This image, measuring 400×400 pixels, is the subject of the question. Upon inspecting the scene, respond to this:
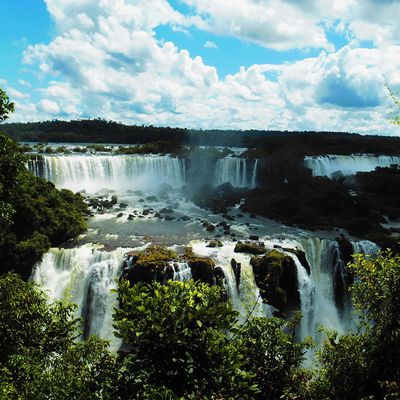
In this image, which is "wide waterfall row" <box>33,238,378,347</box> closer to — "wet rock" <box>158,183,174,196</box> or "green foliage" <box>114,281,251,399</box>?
"green foliage" <box>114,281,251,399</box>

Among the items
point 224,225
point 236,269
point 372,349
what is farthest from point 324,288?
point 372,349

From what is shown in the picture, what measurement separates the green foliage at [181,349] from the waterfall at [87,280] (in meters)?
13.2

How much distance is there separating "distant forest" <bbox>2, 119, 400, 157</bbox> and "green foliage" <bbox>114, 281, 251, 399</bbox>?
4171 cm

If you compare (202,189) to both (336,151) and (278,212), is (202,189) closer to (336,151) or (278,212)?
(278,212)

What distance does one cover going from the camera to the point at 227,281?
834 inches

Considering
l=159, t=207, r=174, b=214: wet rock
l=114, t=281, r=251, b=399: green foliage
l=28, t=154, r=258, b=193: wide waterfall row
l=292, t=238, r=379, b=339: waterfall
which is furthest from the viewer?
l=28, t=154, r=258, b=193: wide waterfall row

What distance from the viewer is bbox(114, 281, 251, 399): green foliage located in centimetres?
686

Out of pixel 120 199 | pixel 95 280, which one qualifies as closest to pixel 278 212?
pixel 120 199

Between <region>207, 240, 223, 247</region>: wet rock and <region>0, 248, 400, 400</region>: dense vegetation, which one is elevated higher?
<region>0, 248, 400, 400</region>: dense vegetation

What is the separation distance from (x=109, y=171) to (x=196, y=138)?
97.3 ft

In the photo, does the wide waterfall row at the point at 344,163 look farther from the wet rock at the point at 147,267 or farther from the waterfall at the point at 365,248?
the wet rock at the point at 147,267

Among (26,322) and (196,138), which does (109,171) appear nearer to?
(196,138)

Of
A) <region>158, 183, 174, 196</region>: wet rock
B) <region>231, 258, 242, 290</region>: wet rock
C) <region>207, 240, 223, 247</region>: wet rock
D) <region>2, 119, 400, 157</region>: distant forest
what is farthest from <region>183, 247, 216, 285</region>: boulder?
<region>2, 119, 400, 157</region>: distant forest

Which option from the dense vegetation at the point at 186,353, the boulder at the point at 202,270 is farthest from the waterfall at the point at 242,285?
the dense vegetation at the point at 186,353
